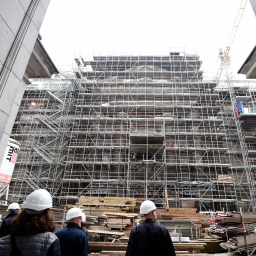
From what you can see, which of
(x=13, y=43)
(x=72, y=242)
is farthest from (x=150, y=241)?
(x=13, y=43)

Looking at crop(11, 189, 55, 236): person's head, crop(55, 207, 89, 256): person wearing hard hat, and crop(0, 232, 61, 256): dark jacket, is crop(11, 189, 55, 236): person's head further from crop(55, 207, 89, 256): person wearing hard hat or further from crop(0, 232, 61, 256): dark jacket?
crop(55, 207, 89, 256): person wearing hard hat

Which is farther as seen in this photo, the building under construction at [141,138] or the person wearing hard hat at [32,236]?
the building under construction at [141,138]

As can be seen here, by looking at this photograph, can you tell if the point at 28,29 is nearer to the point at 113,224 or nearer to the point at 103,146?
the point at 113,224

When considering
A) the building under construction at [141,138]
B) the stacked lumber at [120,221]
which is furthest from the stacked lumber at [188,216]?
the building under construction at [141,138]

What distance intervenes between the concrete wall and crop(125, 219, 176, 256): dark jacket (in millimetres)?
2495

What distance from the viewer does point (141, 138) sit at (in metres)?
17.0

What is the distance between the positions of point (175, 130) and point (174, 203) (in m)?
6.06

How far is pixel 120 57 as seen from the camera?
74.7ft

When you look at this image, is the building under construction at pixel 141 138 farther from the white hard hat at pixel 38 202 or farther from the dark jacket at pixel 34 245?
the dark jacket at pixel 34 245

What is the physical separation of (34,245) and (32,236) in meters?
0.07

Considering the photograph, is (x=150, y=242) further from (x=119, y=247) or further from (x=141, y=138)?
(x=141, y=138)

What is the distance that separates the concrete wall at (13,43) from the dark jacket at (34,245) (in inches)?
84.4

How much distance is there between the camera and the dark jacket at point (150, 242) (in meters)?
2.60

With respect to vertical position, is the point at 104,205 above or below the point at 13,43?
below
